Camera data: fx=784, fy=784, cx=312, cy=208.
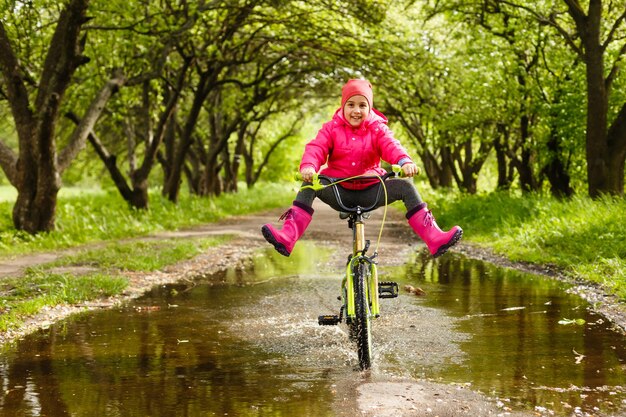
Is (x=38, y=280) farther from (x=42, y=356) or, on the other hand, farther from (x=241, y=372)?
(x=241, y=372)

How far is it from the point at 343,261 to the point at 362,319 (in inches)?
282

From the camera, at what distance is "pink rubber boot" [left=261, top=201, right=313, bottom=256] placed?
566cm

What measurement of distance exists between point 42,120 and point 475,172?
1964 centimetres

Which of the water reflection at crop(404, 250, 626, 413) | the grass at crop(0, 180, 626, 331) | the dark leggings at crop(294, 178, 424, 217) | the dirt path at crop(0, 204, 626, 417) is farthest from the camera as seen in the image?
the grass at crop(0, 180, 626, 331)

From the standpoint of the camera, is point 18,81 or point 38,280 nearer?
point 38,280

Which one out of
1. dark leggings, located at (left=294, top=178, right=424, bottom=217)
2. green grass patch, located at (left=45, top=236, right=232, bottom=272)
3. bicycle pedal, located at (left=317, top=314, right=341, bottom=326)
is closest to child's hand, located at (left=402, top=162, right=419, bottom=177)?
dark leggings, located at (left=294, top=178, right=424, bottom=217)

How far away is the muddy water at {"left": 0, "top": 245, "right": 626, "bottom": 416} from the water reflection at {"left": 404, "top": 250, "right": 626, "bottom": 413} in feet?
0.04

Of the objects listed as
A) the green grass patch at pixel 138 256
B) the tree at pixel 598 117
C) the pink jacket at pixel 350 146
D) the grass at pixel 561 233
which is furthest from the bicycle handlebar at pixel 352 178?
the tree at pixel 598 117

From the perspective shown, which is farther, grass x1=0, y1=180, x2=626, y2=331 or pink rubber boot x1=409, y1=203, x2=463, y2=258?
grass x1=0, y1=180, x2=626, y2=331

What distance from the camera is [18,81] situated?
48.0 feet

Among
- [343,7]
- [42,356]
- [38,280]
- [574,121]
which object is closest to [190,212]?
[343,7]

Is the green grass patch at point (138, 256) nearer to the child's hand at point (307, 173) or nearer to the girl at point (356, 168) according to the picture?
the girl at point (356, 168)

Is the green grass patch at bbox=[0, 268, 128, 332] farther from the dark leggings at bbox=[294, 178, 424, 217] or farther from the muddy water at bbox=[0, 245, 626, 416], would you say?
the dark leggings at bbox=[294, 178, 424, 217]

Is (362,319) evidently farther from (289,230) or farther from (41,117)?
(41,117)
